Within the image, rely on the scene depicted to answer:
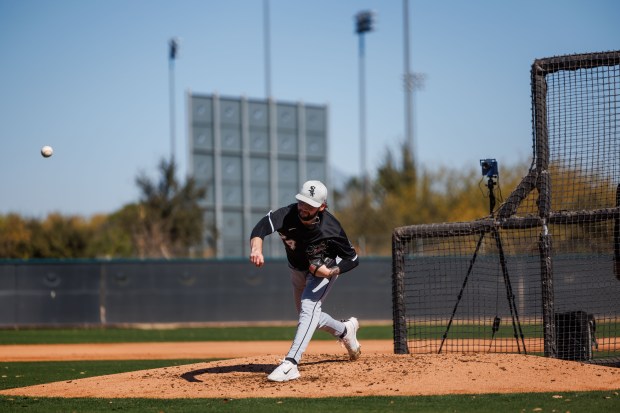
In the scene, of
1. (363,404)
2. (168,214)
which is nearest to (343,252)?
(363,404)

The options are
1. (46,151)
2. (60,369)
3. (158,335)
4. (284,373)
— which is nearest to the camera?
(284,373)

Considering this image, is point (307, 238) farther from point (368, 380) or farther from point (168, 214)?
point (168, 214)

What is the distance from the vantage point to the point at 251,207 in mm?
35406

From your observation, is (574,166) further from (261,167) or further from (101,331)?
(261,167)

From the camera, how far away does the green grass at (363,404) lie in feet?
23.9

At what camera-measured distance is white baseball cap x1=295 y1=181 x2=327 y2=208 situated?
8.60m

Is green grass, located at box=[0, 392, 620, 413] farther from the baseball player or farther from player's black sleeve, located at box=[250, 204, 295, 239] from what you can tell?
player's black sleeve, located at box=[250, 204, 295, 239]

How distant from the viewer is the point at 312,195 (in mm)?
8617

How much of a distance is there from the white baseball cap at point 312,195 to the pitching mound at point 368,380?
1.81m

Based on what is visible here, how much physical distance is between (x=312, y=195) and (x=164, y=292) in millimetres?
16346

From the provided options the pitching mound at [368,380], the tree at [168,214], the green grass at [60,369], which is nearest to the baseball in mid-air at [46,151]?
the green grass at [60,369]

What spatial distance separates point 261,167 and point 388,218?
873 centimetres

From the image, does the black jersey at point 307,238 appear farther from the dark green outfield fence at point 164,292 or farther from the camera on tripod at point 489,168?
the dark green outfield fence at point 164,292

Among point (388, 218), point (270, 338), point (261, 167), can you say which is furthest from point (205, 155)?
point (270, 338)
